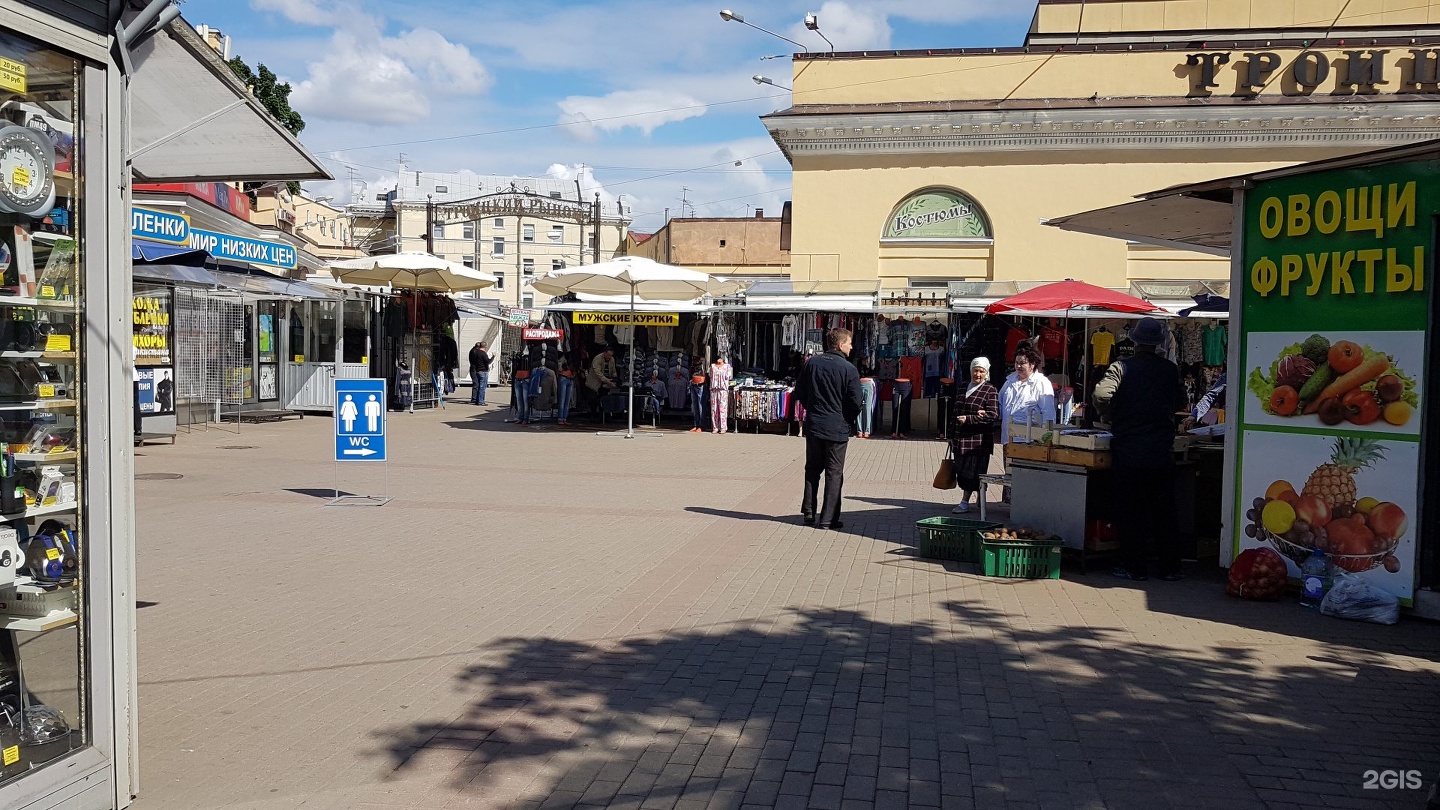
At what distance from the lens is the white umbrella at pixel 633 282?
19844 mm

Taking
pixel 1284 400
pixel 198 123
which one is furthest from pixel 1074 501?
pixel 198 123

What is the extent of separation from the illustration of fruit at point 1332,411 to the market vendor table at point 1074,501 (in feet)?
5.08

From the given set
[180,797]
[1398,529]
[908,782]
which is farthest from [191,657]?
[1398,529]

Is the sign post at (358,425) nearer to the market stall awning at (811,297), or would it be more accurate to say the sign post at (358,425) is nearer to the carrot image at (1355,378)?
the carrot image at (1355,378)

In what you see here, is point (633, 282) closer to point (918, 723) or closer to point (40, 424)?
point (918, 723)

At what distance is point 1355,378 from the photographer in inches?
300

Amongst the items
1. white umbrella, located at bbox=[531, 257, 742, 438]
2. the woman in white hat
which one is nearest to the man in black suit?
the woman in white hat

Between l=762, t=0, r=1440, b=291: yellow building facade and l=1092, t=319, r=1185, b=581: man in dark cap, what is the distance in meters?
16.9

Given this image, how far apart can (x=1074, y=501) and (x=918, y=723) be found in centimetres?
427

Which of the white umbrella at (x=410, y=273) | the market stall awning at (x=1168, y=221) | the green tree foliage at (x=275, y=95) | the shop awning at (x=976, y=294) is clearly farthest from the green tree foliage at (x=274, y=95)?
the market stall awning at (x=1168, y=221)

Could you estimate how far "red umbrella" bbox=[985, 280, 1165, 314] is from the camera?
1483 cm

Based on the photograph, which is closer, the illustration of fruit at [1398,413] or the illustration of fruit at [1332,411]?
the illustration of fruit at [1398,413]

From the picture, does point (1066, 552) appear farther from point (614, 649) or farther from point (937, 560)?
point (614, 649)

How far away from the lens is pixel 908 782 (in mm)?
4629
